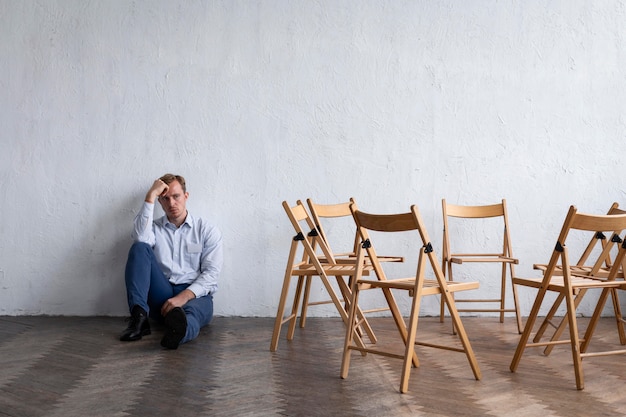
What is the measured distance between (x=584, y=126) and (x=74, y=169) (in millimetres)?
4102

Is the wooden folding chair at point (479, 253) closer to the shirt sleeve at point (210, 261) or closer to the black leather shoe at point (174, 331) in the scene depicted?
the shirt sleeve at point (210, 261)

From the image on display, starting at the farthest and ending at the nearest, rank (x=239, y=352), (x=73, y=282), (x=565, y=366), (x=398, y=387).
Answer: (x=73, y=282), (x=239, y=352), (x=565, y=366), (x=398, y=387)

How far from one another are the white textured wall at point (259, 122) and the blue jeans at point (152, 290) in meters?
0.65

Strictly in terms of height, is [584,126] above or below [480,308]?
above

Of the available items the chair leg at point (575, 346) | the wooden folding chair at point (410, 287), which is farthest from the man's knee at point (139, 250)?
the chair leg at point (575, 346)

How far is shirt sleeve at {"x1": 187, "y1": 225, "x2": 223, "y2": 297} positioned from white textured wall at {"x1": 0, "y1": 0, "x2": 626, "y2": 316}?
341 mm

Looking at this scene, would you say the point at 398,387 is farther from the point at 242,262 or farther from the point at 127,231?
the point at 127,231

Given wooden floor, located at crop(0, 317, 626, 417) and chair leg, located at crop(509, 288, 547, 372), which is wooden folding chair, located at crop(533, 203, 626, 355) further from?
chair leg, located at crop(509, 288, 547, 372)

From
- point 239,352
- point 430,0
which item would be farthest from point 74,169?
point 430,0

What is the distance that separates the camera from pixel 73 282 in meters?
Answer: 5.30

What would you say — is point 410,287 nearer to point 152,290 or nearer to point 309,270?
point 309,270

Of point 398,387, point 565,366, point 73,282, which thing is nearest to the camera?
point 398,387

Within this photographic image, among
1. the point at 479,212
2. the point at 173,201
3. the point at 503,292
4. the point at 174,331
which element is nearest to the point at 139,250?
the point at 173,201

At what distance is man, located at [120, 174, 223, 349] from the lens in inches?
176
